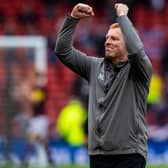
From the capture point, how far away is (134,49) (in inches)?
268

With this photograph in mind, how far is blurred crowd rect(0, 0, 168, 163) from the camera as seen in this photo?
1575 cm

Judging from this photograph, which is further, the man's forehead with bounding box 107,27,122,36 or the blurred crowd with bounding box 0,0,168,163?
the blurred crowd with bounding box 0,0,168,163

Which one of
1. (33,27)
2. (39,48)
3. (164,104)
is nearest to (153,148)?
(164,104)

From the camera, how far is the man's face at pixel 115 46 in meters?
7.02

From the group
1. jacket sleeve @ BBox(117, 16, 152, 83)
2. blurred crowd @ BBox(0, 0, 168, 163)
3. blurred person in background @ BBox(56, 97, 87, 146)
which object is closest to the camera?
jacket sleeve @ BBox(117, 16, 152, 83)

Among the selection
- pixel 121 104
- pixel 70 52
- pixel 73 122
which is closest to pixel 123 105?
pixel 121 104

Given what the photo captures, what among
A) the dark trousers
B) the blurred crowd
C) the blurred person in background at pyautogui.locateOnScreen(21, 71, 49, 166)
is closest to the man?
the dark trousers

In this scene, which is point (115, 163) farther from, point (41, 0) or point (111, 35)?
point (41, 0)

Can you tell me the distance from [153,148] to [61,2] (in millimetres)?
6938

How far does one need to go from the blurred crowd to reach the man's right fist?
25.5ft

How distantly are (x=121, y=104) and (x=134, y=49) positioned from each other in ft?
1.41

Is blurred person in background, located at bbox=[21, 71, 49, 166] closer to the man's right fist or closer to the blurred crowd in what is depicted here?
the blurred crowd

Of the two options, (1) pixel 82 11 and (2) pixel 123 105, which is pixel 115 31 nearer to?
(1) pixel 82 11

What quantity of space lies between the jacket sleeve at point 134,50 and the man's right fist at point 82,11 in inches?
13.6
